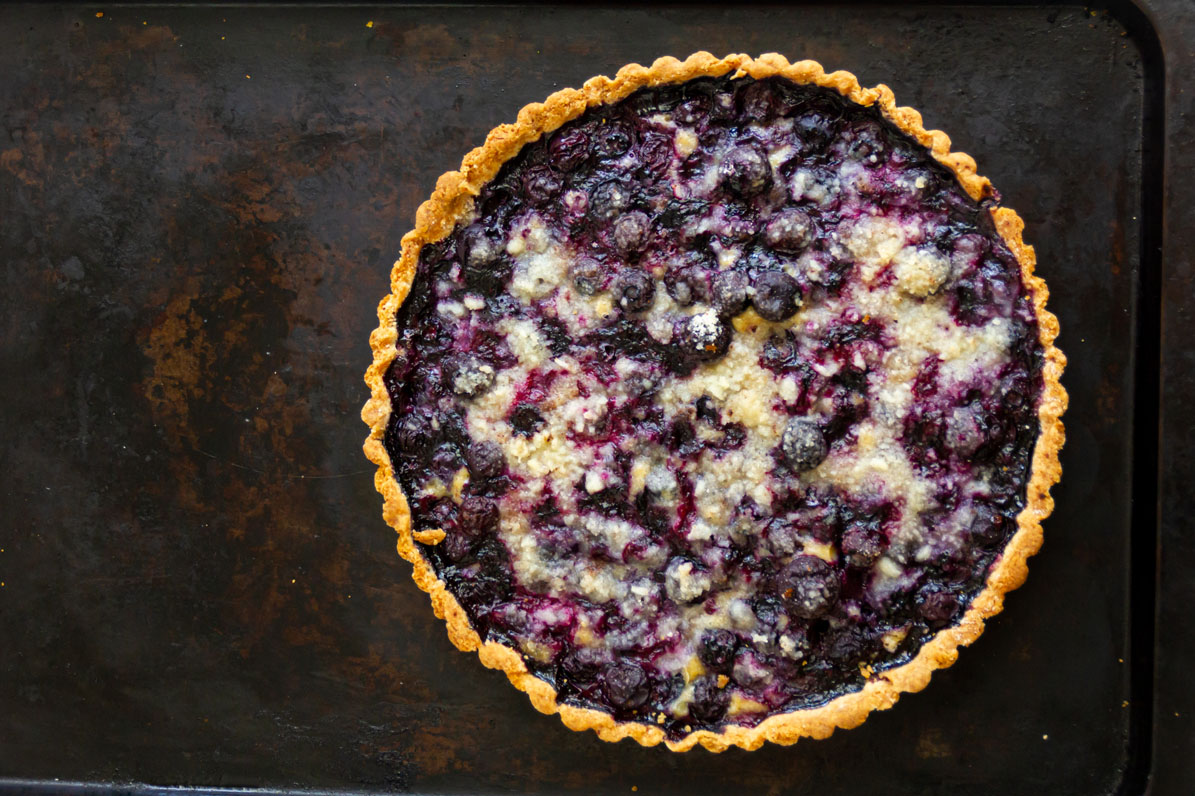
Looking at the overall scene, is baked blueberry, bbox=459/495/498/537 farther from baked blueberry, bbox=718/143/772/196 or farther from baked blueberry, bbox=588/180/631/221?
baked blueberry, bbox=718/143/772/196

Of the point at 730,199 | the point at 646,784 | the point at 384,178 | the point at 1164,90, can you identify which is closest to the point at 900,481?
the point at 730,199

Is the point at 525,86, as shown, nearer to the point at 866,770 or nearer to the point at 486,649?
the point at 486,649

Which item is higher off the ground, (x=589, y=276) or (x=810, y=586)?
(x=589, y=276)

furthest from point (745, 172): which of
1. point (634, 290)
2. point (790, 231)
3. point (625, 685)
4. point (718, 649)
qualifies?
point (625, 685)

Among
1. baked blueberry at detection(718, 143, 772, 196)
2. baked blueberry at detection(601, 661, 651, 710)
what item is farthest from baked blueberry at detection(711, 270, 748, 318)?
baked blueberry at detection(601, 661, 651, 710)

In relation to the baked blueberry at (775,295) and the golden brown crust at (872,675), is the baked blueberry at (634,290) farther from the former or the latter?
the golden brown crust at (872,675)

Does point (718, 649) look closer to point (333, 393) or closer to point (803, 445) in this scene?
point (803, 445)
